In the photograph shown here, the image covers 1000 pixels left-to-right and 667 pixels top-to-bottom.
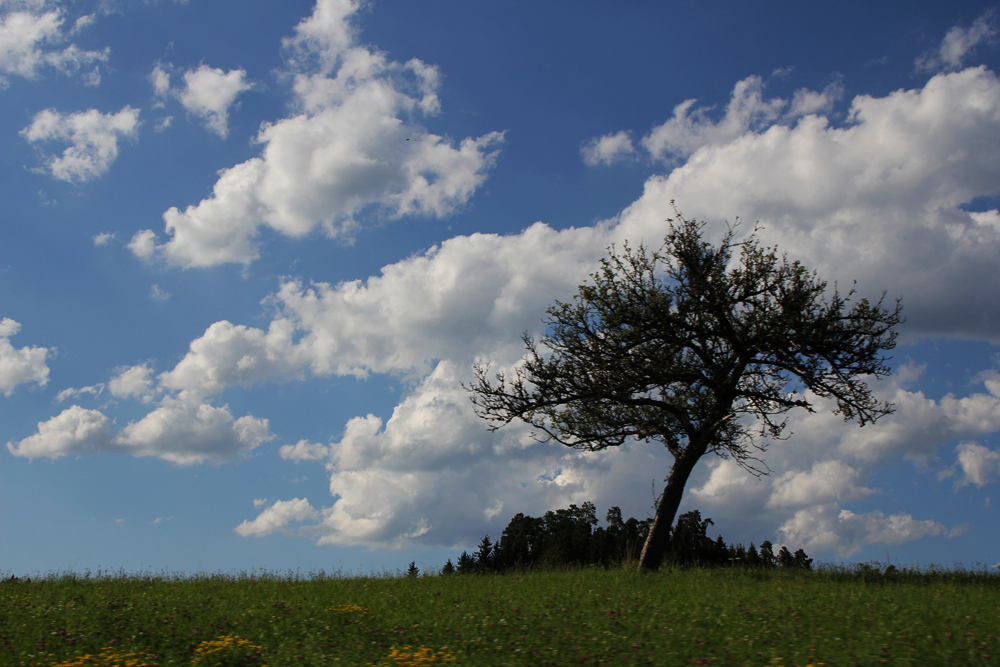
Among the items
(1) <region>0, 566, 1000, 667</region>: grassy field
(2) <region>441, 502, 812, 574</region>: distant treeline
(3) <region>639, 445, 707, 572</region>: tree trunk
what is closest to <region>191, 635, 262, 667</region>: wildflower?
(1) <region>0, 566, 1000, 667</region>: grassy field

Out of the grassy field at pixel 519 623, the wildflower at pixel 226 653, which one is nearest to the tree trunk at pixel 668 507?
the grassy field at pixel 519 623

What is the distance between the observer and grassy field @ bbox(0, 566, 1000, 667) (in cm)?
1032

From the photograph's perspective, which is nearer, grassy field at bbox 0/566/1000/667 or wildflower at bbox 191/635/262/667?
grassy field at bbox 0/566/1000/667

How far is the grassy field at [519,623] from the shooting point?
10.3 metres

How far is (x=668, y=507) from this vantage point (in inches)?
784

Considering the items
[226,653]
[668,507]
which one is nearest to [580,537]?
[668,507]

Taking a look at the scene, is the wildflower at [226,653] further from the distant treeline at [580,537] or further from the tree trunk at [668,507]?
Answer: the distant treeline at [580,537]

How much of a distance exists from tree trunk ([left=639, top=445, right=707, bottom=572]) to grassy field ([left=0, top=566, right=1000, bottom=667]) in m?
2.37

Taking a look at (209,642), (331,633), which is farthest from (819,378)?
(209,642)

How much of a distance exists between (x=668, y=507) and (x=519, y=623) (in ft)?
29.9

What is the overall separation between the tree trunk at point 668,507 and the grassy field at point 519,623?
2.37 metres

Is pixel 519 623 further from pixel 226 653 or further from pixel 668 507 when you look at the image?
pixel 668 507

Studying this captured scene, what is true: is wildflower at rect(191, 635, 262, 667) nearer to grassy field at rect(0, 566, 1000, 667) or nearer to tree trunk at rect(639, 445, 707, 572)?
grassy field at rect(0, 566, 1000, 667)

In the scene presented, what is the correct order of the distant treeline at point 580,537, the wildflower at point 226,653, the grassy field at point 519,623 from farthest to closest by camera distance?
1. the distant treeline at point 580,537
2. the wildflower at point 226,653
3. the grassy field at point 519,623
